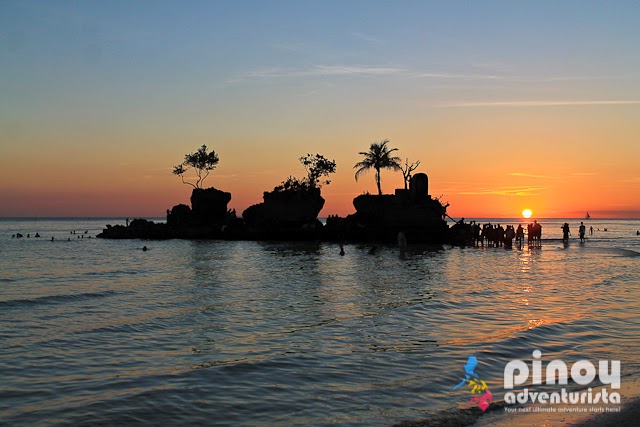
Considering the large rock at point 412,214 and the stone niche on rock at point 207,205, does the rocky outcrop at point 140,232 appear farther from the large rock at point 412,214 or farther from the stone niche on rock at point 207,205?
the large rock at point 412,214

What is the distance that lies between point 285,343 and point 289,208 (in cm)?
6118

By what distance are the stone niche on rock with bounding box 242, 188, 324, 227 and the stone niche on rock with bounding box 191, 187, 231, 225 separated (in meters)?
10.3

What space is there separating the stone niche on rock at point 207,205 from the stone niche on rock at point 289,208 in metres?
10.3

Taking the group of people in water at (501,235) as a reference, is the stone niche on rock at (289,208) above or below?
above

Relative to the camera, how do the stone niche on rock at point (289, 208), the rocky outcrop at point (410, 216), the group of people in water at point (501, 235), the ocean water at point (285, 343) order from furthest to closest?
the stone niche on rock at point (289, 208) → the rocky outcrop at point (410, 216) → the group of people in water at point (501, 235) → the ocean water at point (285, 343)

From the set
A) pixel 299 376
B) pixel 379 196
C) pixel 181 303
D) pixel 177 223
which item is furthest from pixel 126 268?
pixel 177 223

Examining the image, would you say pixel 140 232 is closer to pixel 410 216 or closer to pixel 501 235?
pixel 410 216

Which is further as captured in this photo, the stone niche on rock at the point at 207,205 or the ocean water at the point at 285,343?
the stone niche on rock at the point at 207,205

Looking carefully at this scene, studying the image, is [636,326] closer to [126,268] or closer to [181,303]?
[181,303]

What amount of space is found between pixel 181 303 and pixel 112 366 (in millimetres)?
8573

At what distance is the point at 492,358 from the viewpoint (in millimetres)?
10789

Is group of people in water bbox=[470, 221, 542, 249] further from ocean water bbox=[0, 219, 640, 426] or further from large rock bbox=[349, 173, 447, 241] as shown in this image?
ocean water bbox=[0, 219, 640, 426]

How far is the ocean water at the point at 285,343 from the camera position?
827 cm

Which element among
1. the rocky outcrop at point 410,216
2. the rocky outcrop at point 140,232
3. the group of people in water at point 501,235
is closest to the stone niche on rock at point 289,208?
the rocky outcrop at point 410,216
